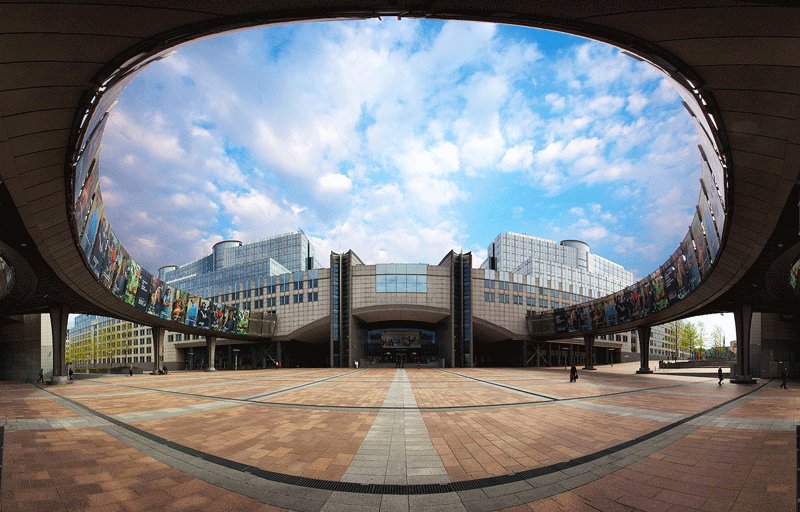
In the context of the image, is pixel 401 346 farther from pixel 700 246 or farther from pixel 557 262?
pixel 557 262

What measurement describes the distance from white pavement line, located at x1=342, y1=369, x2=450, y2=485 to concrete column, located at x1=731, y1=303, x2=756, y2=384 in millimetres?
30072

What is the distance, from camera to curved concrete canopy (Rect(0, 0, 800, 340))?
5.04 metres

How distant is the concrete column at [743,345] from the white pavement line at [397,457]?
30.1 metres

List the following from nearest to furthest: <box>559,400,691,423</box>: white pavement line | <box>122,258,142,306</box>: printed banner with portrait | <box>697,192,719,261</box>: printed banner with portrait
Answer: <box>559,400,691,423</box>: white pavement line, <box>697,192,719,261</box>: printed banner with portrait, <box>122,258,142,306</box>: printed banner with portrait

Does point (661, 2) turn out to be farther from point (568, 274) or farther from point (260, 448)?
point (568, 274)

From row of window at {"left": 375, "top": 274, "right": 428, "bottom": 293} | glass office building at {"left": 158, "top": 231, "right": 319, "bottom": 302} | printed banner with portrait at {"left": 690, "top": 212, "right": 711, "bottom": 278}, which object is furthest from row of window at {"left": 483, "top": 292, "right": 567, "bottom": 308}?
printed banner with portrait at {"left": 690, "top": 212, "right": 711, "bottom": 278}

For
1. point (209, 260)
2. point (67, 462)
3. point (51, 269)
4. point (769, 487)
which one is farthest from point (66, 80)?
point (209, 260)

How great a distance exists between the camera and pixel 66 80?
6.80m

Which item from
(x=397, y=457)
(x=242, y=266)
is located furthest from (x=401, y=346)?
(x=397, y=457)

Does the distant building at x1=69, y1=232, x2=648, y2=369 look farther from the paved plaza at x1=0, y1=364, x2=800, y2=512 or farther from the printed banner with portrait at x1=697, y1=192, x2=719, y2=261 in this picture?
the paved plaza at x1=0, y1=364, x2=800, y2=512

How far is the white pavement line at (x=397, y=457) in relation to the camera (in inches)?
249

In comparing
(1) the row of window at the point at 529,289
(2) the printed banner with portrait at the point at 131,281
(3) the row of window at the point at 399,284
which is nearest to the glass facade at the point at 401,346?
(3) the row of window at the point at 399,284

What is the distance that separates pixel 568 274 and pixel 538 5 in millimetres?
92428

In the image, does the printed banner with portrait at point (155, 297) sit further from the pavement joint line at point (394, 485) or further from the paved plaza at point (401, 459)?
the pavement joint line at point (394, 485)
